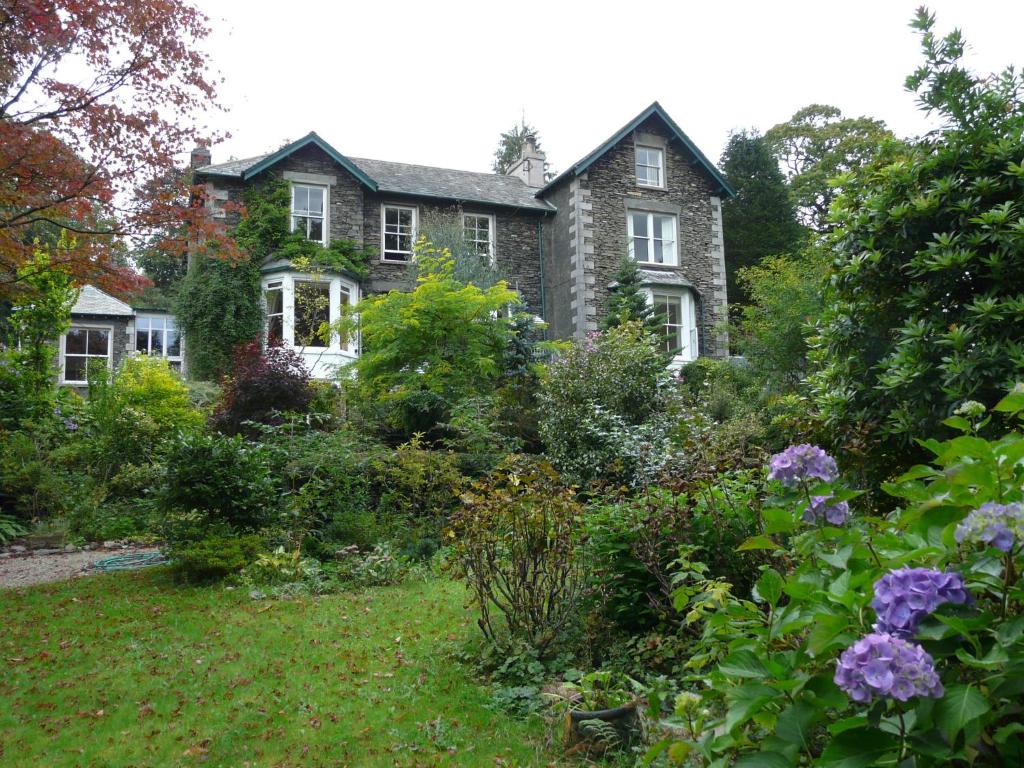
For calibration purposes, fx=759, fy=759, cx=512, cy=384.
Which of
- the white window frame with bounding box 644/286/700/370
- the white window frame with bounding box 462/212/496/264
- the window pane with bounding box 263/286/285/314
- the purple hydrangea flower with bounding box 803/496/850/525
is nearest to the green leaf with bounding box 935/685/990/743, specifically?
the purple hydrangea flower with bounding box 803/496/850/525

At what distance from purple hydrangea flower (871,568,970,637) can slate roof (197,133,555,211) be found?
20362 mm

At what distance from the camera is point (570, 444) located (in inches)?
410

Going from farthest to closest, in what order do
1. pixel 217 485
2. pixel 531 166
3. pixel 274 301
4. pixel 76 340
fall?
Answer: pixel 531 166 < pixel 76 340 < pixel 274 301 < pixel 217 485

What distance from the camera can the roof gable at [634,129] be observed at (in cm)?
2171

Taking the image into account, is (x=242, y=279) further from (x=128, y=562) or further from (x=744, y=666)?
(x=744, y=666)

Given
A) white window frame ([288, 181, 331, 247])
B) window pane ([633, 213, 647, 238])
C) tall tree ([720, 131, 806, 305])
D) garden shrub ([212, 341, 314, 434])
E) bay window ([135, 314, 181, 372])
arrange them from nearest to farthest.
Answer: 1. garden shrub ([212, 341, 314, 434])
2. white window frame ([288, 181, 331, 247])
3. window pane ([633, 213, 647, 238])
4. bay window ([135, 314, 181, 372])
5. tall tree ([720, 131, 806, 305])

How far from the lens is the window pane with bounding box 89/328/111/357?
25.7 metres

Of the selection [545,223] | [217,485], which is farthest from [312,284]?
[217,485]

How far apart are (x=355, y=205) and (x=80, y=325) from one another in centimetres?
1165

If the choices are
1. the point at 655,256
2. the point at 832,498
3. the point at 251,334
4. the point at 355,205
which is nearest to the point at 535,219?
the point at 655,256

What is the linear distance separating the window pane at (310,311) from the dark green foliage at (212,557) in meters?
11.8

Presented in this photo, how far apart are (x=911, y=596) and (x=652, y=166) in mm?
23172

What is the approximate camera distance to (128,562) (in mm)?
8992

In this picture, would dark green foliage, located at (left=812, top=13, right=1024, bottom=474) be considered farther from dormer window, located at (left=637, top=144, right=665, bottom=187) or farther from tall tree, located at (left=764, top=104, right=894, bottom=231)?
tall tree, located at (left=764, top=104, right=894, bottom=231)
